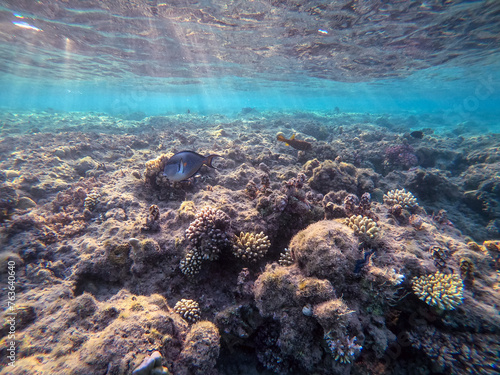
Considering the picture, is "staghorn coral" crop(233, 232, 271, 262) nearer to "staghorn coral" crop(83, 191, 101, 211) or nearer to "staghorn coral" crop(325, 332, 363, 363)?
"staghorn coral" crop(325, 332, 363, 363)

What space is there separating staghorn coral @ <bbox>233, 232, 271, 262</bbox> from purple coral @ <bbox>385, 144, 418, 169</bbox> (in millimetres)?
10508

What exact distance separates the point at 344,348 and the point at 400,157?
1191 centimetres

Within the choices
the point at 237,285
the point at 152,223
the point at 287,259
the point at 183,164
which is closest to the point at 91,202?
the point at 152,223

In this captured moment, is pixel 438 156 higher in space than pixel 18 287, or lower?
higher

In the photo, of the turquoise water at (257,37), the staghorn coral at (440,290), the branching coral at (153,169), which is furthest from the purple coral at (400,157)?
the branching coral at (153,169)

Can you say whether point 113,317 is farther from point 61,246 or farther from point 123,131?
point 123,131

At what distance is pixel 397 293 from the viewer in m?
3.13

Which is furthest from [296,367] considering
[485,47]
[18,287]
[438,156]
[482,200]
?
[485,47]

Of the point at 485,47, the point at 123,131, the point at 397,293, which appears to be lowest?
the point at 397,293

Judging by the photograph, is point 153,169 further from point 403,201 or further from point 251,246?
point 403,201

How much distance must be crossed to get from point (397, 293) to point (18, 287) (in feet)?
21.3

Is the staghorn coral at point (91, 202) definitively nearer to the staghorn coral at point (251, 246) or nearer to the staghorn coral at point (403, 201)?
the staghorn coral at point (251, 246)

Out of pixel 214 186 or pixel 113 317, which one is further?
pixel 214 186

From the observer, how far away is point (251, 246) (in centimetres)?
380
